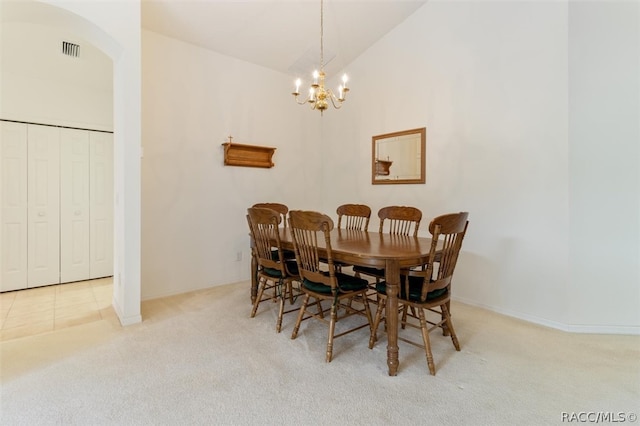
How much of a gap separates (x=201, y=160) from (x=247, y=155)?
600mm

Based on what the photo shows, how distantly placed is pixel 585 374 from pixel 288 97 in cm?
422

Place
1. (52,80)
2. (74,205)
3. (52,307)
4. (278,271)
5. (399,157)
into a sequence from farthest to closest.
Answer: (74,205)
(399,157)
(52,80)
(52,307)
(278,271)

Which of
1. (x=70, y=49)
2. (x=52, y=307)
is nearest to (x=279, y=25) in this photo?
(x=70, y=49)

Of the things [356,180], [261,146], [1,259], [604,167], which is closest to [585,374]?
[604,167]

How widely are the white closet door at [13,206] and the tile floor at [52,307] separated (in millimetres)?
229

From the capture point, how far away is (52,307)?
3.16 meters

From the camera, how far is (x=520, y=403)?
1710 mm

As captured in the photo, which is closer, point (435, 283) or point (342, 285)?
point (435, 283)

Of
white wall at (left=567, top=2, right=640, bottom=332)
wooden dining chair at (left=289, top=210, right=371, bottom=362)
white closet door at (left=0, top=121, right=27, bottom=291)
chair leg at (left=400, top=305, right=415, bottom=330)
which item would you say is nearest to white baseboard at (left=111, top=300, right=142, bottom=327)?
wooden dining chair at (left=289, top=210, right=371, bottom=362)

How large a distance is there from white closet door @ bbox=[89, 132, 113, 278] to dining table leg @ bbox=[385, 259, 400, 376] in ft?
13.1

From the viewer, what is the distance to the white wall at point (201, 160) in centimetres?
336

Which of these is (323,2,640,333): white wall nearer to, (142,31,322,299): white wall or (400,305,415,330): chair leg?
(400,305,415,330): chair leg

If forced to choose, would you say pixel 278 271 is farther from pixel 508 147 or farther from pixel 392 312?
pixel 508 147

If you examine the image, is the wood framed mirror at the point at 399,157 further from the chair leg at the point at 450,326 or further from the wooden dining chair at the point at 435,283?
the chair leg at the point at 450,326
